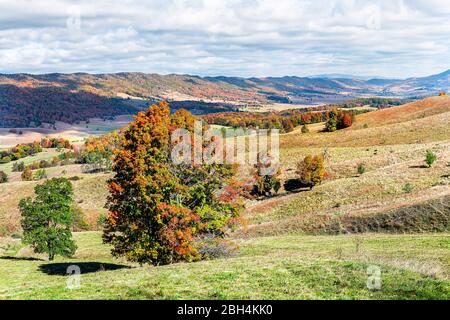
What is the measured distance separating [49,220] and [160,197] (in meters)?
27.4

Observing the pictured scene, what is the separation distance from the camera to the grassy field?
63.8ft

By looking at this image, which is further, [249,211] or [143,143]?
[249,211]

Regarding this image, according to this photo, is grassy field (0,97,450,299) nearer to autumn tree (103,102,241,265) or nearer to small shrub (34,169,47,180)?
autumn tree (103,102,241,265)

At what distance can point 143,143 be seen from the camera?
3447cm

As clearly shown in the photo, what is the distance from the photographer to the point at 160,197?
33375 mm

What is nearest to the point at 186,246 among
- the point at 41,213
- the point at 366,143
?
the point at 41,213

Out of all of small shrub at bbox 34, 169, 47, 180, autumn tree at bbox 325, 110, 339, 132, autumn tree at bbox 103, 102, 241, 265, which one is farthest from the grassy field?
small shrub at bbox 34, 169, 47, 180

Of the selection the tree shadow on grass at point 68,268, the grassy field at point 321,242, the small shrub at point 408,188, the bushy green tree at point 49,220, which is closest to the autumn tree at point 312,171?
the grassy field at point 321,242

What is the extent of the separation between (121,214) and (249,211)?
158ft

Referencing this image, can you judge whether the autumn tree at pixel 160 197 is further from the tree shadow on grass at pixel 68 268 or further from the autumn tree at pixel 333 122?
the autumn tree at pixel 333 122

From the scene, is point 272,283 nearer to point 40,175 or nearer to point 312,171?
point 312,171

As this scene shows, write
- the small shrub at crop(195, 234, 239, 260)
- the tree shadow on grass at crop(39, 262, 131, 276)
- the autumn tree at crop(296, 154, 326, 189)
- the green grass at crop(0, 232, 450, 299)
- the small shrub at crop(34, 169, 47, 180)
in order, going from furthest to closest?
the small shrub at crop(34, 169, 47, 180) → the autumn tree at crop(296, 154, 326, 189) → the tree shadow on grass at crop(39, 262, 131, 276) → the small shrub at crop(195, 234, 239, 260) → the green grass at crop(0, 232, 450, 299)

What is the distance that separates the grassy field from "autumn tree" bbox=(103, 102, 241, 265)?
2.95 metres
